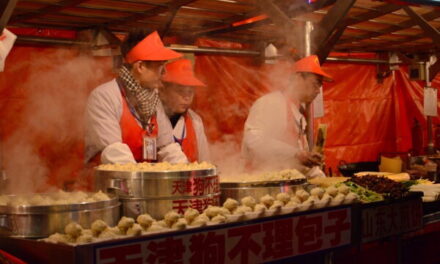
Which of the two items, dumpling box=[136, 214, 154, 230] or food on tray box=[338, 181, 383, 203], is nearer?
dumpling box=[136, 214, 154, 230]

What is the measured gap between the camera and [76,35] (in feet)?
20.6

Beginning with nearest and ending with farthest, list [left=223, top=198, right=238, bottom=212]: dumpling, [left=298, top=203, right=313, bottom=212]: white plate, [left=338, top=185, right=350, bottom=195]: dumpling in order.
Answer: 1. [left=223, top=198, right=238, bottom=212]: dumpling
2. [left=298, top=203, right=313, bottom=212]: white plate
3. [left=338, top=185, right=350, bottom=195]: dumpling

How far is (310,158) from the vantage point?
4.60 metres

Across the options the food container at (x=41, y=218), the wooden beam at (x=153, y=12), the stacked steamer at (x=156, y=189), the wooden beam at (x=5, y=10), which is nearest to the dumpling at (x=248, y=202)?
the stacked steamer at (x=156, y=189)

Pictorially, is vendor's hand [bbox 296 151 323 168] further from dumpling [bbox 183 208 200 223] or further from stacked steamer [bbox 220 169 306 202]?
dumpling [bbox 183 208 200 223]

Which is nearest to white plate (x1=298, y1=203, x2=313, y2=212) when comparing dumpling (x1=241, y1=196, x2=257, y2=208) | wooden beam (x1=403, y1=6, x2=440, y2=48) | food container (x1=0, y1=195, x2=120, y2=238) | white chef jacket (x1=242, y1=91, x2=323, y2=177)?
dumpling (x1=241, y1=196, x2=257, y2=208)

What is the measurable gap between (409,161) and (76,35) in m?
4.53

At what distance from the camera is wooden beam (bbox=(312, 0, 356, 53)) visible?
16.1 ft

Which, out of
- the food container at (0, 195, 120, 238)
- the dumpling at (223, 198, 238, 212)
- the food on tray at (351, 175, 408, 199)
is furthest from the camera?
the food on tray at (351, 175, 408, 199)

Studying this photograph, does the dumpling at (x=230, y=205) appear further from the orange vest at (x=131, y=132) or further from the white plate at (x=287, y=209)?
the orange vest at (x=131, y=132)

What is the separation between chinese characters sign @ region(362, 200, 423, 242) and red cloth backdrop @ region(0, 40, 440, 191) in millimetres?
3612

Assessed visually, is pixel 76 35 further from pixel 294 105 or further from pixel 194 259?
pixel 194 259

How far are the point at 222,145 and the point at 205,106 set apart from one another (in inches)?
25.8

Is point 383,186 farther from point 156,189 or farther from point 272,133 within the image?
point 156,189
